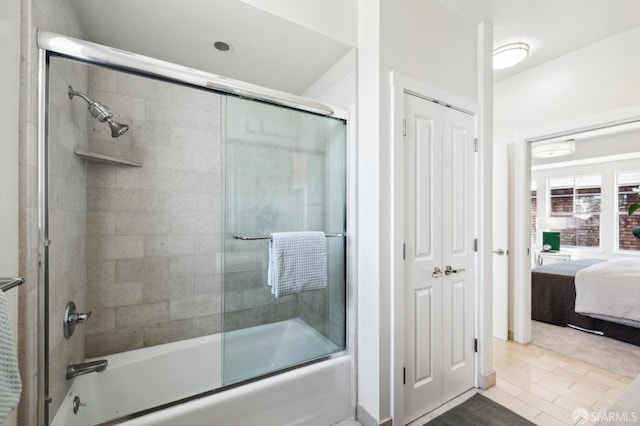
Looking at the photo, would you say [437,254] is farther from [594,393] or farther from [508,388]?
[594,393]

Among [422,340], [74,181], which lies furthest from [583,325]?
[74,181]

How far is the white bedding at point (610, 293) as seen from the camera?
9.05 feet

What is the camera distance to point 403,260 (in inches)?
67.9

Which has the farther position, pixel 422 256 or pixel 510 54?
pixel 510 54

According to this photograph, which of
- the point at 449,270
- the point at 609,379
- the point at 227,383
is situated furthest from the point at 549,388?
the point at 227,383

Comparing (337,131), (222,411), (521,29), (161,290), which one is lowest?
(222,411)

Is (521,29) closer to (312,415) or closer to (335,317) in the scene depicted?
(335,317)

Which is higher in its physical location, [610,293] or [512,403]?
[610,293]

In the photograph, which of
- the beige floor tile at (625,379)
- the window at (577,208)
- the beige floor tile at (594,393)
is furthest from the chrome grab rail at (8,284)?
the window at (577,208)

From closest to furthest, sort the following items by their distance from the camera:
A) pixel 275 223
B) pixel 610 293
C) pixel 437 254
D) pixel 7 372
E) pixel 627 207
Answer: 1. pixel 7 372
2. pixel 275 223
3. pixel 437 254
4. pixel 610 293
5. pixel 627 207

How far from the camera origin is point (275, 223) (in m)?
1.80

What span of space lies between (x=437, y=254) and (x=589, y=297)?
96.3 inches

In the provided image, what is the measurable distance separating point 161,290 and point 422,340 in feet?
6.07

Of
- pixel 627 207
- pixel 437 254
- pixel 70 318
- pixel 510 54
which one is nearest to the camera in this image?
pixel 70 318
